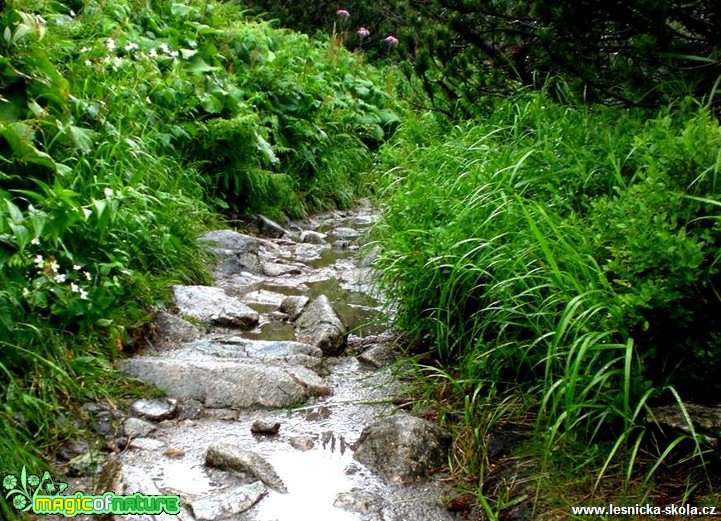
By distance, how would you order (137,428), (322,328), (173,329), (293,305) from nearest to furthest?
(137,428)
(173,329)
(322,328)
(293,305)

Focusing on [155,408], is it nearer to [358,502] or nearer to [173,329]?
[173,329]

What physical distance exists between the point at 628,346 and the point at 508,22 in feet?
10.4

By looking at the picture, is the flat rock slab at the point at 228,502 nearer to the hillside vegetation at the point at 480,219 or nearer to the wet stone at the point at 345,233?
the hillside vegetation at the point at 480,219

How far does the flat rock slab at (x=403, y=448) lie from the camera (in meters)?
2.79

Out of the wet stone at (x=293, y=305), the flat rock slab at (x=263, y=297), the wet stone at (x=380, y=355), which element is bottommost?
the flat rock slab at (x=263, y=297)

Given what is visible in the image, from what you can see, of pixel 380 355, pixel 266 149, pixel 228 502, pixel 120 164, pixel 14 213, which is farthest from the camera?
pixel 266 149

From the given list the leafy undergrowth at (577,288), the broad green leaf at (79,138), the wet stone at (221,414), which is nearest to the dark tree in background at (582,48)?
the leafy undergrowth at (577,288)

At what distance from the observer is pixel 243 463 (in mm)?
2746

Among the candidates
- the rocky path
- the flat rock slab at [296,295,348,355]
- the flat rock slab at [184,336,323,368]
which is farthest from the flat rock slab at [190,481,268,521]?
the flat rock slab at [296,295,348,355]

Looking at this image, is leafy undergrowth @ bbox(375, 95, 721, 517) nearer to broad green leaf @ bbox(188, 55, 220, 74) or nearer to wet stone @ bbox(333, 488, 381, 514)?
wet stone @ bbox(333, 488, 381, 514)

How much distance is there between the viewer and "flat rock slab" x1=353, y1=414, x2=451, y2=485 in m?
2.79

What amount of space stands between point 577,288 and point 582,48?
1943 millimetres

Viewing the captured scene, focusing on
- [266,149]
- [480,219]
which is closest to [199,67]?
[266,149]

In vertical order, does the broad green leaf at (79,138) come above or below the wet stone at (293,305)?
above
